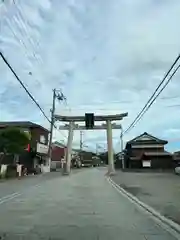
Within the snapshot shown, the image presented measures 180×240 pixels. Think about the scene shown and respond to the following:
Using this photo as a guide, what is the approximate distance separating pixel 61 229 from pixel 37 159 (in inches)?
2400

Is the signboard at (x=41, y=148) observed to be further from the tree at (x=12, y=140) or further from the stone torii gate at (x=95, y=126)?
the tree at (x=12, y=140)

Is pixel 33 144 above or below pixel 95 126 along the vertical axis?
below

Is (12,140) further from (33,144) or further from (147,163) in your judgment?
(147,163)

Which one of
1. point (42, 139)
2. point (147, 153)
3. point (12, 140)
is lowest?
point (12, 140)

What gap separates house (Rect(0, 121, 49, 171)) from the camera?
65.8 meters

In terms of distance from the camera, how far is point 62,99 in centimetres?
5909

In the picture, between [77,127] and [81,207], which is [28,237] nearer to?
[81,207]

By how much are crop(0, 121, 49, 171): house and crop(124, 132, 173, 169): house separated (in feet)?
69.2

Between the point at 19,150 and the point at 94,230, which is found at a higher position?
the point at 19,150

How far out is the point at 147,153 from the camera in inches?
3324

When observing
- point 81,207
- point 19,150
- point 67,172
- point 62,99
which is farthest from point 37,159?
point 81,207

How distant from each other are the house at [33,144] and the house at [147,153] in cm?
2109

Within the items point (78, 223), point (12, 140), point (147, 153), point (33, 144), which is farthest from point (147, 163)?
point (78, 223)

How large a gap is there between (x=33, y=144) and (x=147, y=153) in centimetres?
2679
